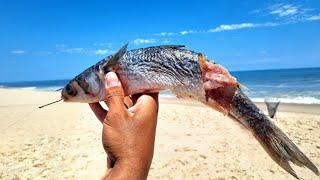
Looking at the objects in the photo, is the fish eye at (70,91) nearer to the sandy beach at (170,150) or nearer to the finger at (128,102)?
the finger at (128,102)

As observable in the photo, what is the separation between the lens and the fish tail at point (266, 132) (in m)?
2.86

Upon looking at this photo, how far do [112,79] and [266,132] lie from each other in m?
1.13

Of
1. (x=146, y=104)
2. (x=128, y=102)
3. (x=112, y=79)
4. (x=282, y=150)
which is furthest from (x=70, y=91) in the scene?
(x=282, y=150)

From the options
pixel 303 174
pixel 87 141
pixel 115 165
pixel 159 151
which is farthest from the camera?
pixel 87 141

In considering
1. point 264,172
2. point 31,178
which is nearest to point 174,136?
point 264,172

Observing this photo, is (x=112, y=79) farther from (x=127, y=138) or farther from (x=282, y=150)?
(x=282, y=150)

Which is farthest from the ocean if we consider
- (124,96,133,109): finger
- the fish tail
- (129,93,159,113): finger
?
(129,93,159,113): finger

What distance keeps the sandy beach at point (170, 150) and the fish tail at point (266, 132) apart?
2.67 meters

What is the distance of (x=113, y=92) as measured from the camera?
8.75 ft

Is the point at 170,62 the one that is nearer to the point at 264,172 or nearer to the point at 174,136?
the point at 264,172

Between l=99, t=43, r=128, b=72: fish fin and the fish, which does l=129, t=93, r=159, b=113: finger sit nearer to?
the fish

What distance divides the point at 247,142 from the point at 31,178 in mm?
4478

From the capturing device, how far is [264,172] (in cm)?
688

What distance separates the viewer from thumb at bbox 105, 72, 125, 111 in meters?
2.57
